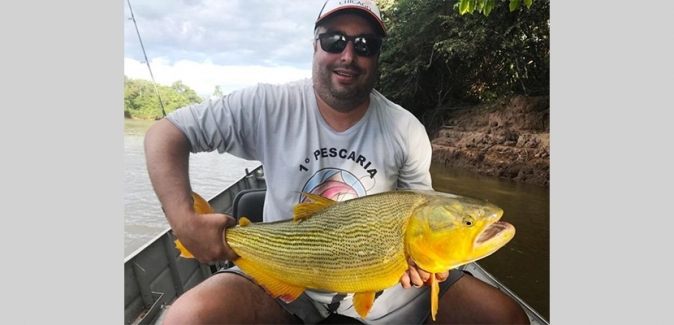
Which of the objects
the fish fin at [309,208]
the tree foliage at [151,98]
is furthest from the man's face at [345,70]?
the tree foliage at [151,98]

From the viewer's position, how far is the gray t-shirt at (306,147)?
48.1 inches

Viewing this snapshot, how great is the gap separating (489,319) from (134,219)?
1.54 metres

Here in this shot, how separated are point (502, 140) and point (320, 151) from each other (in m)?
1.29

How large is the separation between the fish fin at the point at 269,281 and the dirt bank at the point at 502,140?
759mm

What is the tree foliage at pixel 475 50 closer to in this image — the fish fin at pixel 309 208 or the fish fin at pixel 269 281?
the fish fin at pixel 309 208

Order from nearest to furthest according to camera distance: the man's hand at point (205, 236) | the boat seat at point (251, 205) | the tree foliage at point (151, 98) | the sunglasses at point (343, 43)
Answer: the man's hand at point (205, 236), the sunglasses at point (343, 43), the tree foliage at point (151, 98), the boat seat at point (251, 205)

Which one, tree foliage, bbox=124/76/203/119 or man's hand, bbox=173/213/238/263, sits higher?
tree foliage, bbox=124/76/203/119

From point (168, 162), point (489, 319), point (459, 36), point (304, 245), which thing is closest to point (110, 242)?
point (168, 162)

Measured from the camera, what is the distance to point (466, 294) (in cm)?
127

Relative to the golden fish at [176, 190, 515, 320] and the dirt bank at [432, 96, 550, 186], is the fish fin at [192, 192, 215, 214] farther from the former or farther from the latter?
the dirt bank at [432, 96, 550, 186]

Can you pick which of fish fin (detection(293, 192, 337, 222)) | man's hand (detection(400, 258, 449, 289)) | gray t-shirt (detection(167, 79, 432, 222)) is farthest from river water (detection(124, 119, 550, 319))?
man's hand (detection(400, 258, 449, 289))

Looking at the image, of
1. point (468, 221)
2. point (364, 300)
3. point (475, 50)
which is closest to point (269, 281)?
point (364, 300)

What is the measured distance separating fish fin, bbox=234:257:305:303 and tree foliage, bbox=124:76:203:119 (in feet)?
1.86

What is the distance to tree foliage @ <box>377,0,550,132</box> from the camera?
1682 millimetres
